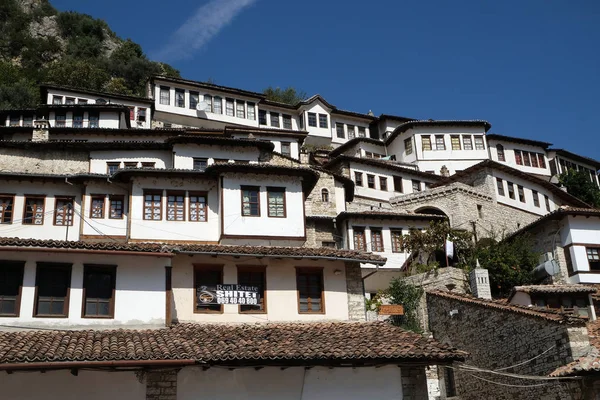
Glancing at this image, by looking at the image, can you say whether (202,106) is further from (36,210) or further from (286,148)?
(36,210)

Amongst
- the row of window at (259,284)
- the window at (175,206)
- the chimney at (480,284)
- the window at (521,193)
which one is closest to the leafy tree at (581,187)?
the window at (521,193)

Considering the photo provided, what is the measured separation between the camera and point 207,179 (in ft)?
100

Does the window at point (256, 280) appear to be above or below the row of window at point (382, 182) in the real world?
below

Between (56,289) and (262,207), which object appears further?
(262,207)

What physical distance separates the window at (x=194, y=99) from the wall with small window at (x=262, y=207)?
30.3 m

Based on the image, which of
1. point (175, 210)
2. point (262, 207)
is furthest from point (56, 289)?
point (262, 207)

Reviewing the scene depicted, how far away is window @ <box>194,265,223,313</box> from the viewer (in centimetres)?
2111

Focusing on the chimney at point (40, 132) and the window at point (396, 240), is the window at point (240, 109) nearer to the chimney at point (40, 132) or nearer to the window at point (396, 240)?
the chimney at point (40, 132)

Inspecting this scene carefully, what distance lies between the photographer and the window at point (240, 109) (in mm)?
60666

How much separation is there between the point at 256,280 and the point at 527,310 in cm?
925

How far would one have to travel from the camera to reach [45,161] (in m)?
37.3

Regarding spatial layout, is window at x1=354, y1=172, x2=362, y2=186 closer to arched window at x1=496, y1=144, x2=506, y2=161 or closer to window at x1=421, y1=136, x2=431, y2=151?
window at x1=421, y1=136, x2=431, y2=151

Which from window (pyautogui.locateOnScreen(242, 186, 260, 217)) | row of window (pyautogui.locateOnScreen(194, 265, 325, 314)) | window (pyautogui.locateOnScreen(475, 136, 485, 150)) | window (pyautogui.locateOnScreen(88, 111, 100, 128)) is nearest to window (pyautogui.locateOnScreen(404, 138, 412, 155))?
window (pyautogui.locateOnScreen(475, 136, 485, 150))

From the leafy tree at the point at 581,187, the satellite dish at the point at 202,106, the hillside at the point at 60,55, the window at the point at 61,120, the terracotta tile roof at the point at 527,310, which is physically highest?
the hillside at the point at 60,55
